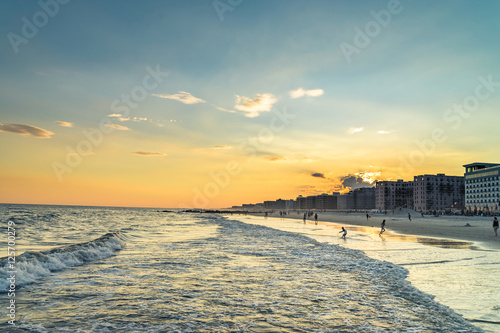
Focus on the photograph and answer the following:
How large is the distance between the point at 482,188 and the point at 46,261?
215 m

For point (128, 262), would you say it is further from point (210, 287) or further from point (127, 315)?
point (127, 315)

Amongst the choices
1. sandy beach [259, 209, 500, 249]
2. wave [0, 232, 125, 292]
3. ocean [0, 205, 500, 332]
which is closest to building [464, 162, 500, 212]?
sandy beach [259, 209, 500, 249]

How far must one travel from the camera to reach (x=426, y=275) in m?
14.4

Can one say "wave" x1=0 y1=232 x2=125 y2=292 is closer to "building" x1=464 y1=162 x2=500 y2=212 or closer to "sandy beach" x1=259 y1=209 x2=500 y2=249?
"sandy beach" x1=259 y1=209 x2=500 y2=249

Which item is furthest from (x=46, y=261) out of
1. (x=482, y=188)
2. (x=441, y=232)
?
(x=482, y=188)

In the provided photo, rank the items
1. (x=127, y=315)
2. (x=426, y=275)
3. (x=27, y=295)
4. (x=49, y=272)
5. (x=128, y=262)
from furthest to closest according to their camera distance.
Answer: (x=128, y=262) → (x=49, y=272) → (x=426, y=275) → (x=27, y=295) → (x=127, y=315)

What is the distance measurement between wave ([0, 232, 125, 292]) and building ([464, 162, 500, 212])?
18645 cm

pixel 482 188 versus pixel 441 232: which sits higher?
pixel 482 188

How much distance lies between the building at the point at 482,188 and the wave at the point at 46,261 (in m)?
186

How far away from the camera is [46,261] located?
57.5ft

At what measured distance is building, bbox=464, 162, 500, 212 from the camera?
166 m

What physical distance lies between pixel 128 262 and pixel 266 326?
13.2 meters

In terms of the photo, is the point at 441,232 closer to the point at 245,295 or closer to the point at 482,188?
the point at 245,295

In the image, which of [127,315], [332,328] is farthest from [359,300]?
[127,315]
